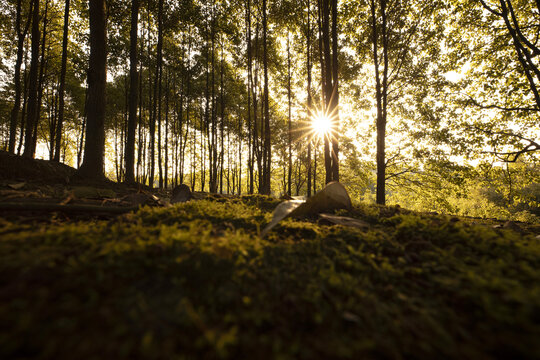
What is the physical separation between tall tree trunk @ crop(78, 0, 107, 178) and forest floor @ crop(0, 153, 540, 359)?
6.20 metres

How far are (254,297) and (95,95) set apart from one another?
1030 cm

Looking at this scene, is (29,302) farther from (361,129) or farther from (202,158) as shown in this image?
(202,158)

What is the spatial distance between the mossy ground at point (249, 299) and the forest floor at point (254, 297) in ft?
0.04

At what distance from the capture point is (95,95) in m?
8.08

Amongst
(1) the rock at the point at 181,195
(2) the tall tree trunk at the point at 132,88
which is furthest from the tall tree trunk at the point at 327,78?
(2) the tall tree trunk at the point at 132,88

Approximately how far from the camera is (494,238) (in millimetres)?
3375

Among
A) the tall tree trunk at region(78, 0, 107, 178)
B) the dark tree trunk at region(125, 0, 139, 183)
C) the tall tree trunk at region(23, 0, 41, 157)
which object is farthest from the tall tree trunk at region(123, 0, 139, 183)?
the tall tree trunk at region(23, 0, 41, 157)

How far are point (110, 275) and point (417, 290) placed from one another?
327 cm

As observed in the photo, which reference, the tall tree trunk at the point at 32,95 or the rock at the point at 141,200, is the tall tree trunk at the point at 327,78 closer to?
the rock at the point at 141,200

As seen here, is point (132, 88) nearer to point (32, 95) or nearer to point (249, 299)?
point (32, 95)

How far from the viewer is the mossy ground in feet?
4.62

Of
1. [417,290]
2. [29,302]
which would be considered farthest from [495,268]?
[29,302]

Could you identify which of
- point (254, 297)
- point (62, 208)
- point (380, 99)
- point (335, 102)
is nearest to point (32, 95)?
point (62, 208)

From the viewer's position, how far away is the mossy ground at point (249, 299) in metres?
1.41
